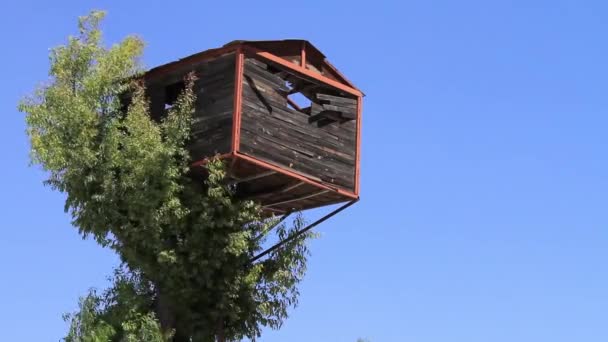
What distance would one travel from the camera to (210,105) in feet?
96.7

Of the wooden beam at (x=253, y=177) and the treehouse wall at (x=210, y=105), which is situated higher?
the treehouse wall at (x=210, y=105)

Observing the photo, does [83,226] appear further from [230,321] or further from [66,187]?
[230,321]

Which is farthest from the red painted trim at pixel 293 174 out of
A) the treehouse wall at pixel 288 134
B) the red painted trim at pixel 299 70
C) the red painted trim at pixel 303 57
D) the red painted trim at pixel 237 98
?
the red painted trim at pixel 303 57

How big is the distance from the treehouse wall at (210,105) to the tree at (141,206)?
23 cm

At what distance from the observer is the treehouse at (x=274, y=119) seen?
28.9 meters

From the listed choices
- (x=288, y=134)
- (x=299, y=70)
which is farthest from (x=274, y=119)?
(x=299, y=70)

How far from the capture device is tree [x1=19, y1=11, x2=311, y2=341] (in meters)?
29.3

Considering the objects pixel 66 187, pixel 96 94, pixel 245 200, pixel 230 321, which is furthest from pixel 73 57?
pixel 230 321

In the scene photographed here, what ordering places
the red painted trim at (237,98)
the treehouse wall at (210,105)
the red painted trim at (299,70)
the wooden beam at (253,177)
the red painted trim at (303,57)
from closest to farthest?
the red painted trim at (237,98)
the treehouse wall at (210,105)
the wooden beam at (253,177)
the red painted trim at (299,70)
the red painted trim at (303,57)

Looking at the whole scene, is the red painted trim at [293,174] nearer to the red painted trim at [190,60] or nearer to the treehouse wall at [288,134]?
the treehouse wall at [288,134]

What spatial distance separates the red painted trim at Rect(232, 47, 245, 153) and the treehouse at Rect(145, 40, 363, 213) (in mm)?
21

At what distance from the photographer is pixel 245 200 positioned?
98.7 feet

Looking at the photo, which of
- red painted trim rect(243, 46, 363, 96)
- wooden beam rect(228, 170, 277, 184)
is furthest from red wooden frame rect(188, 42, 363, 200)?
wooden beam rect(228, 170, 277, 184)

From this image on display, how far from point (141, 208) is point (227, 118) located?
2748mm
